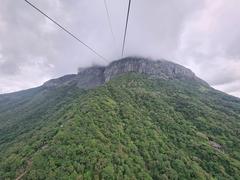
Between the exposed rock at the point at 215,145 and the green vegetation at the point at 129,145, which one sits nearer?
the green vegetation at the point at 129,145

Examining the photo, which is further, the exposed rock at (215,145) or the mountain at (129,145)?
the exposed rock at (215,145)

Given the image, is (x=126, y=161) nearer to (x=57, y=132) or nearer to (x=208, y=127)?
(x=57, y=132)

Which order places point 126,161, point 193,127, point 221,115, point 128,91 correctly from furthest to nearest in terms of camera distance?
point 128,91
point 221,115
point 193,127
point 126,161

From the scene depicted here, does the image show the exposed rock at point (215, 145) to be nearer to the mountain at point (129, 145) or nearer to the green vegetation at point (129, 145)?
the green vegetation at point (129, 145)

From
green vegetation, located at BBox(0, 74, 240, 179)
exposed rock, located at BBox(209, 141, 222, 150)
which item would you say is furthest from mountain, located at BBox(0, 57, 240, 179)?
exposed rock, located at BBox(209, 141, 222, 150)

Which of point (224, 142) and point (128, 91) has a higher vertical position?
point (128, 91)

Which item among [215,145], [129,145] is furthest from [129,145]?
[215,145]

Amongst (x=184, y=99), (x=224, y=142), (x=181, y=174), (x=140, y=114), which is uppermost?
(x=184, y=99)

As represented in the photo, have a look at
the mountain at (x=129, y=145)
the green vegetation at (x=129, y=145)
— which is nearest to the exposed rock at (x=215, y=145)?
the green vegetation at (x=129, y=145)

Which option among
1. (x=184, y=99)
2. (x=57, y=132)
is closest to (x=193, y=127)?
(x=184, y=99)

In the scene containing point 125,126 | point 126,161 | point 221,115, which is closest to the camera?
point 126,161

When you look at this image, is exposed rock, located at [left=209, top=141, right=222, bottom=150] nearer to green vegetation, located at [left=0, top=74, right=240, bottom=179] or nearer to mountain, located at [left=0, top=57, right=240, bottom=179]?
green vegetation, located at [left=0, top=74, right=240, bottom=179]
